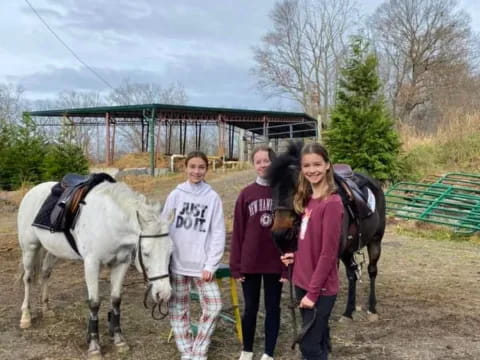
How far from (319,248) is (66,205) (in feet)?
6.93

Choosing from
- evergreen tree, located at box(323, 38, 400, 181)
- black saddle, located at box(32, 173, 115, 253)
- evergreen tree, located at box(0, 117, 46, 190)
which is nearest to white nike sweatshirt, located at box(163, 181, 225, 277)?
black saddle, located at box(32, 173, 115, 253)

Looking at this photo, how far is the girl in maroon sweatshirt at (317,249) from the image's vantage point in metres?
2.18

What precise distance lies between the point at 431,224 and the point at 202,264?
23.8 ft

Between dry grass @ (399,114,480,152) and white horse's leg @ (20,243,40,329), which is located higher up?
dry grass @ (399,114,480,152)

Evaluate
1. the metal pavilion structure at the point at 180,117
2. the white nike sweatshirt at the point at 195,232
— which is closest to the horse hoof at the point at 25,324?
the white nike sweatshirt at the point at 195,232

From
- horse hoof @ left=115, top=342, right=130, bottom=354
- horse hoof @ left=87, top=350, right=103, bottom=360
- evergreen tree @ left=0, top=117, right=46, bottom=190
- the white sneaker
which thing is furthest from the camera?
evergreen tree @ left=0, top=117, right=46, bottom=190

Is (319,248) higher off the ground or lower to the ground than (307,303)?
higher

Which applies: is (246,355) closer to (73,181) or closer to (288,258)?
(288,258)

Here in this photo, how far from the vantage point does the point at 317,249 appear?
2279mm

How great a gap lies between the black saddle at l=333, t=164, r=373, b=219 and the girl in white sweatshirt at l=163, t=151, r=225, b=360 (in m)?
1.00

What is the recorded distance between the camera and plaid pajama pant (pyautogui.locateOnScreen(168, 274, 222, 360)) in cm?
289

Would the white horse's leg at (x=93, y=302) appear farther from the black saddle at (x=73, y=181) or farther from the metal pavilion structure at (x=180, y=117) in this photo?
the metal pavilion structure at (x=180, y=117)

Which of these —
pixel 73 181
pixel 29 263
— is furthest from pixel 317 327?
pixel 29 263

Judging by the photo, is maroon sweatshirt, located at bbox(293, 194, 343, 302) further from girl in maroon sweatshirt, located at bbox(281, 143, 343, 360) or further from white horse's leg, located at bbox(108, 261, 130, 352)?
white horse's leg, located at bbox(108, 261, 130, 352)
